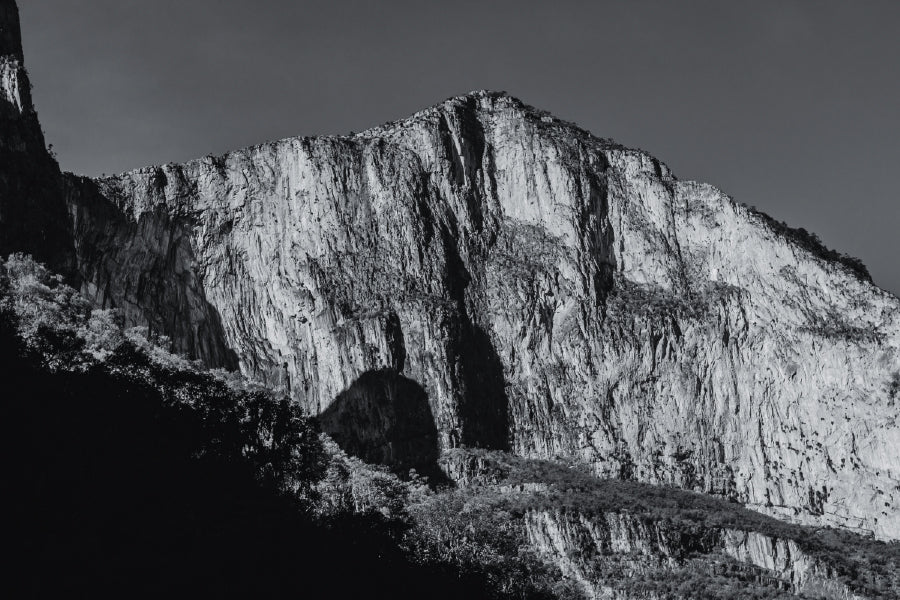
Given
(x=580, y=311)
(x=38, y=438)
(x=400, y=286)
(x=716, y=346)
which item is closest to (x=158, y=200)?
(x=400, y=286)

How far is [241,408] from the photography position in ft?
Answer: 355

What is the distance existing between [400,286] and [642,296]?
31920 mm

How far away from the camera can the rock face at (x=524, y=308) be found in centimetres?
16738

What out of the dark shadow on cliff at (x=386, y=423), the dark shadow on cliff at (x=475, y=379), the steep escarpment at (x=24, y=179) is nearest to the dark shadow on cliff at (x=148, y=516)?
the steep escarpment at (x=24, y=179)

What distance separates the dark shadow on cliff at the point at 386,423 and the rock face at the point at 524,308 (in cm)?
50

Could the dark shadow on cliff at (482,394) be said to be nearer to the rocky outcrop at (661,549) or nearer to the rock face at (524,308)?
the rock face at (524,308)

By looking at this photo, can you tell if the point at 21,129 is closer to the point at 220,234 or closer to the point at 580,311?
the point at 220,234

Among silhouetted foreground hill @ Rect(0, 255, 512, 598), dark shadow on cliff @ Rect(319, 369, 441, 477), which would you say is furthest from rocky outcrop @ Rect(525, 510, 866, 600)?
silhouetted foreground hill @ Rect(0, 255, 512, 598)

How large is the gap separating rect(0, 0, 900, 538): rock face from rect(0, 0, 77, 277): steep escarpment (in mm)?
11087

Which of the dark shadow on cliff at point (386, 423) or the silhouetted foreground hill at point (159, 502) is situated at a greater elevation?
the dark shadow on cliff at point (386, 423)

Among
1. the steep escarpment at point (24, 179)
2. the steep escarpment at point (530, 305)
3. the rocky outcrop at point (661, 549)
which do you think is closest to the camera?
the steep escarpment at point (24, 179)

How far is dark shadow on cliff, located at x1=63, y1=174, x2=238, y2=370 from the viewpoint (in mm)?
164375

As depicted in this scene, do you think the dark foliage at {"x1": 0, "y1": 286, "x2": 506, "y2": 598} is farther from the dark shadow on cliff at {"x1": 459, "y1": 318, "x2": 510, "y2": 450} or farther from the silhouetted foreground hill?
the dark shadow on cliff at {"x1": 459, "y1": 318, "x2": 510, "y2": 450}

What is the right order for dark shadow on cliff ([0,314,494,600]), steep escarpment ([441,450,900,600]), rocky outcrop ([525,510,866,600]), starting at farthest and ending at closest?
rocky outcrop ([525,510,866,600])
steep escarpment ([441,450,900,600])
dark shadow on cliff ([0,314,494,600])
